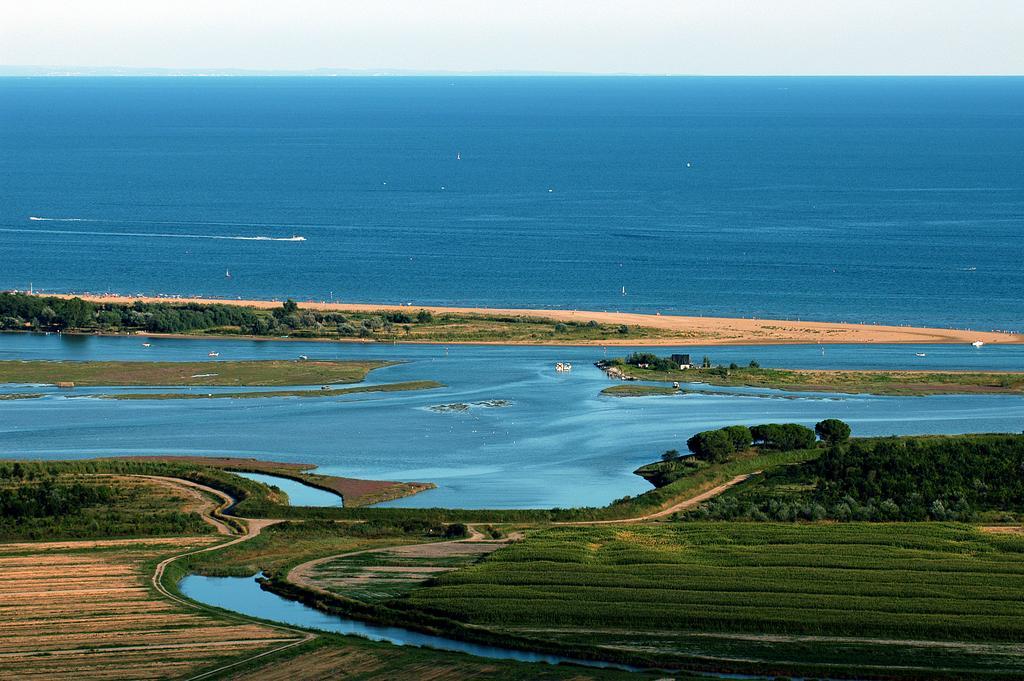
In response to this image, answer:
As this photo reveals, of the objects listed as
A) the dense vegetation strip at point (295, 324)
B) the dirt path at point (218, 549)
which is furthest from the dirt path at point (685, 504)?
the dense vegetation strip at point (295, 324)

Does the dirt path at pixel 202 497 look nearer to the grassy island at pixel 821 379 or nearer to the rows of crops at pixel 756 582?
the rows of crops at pixel 756 582

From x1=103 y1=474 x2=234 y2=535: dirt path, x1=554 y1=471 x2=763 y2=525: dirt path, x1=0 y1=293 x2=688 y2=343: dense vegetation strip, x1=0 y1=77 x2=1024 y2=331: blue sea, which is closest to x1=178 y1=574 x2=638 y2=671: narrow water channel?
x1=103 y1=474 x2=234 y2=535: dirt path

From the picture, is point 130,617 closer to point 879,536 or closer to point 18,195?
point 879,536

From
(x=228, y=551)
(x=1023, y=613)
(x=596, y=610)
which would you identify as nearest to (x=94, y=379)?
(x=228, y=551)

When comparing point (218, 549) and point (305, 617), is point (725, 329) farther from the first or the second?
point (305, 617)

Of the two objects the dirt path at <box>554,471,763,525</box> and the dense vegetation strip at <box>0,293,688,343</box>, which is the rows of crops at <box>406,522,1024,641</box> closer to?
the dirt path at <box>554,471,763,525</box>

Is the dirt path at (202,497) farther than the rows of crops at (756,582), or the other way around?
the dirt path at (202,497)

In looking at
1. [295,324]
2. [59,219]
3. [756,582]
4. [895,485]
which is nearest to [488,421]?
[895,485]
